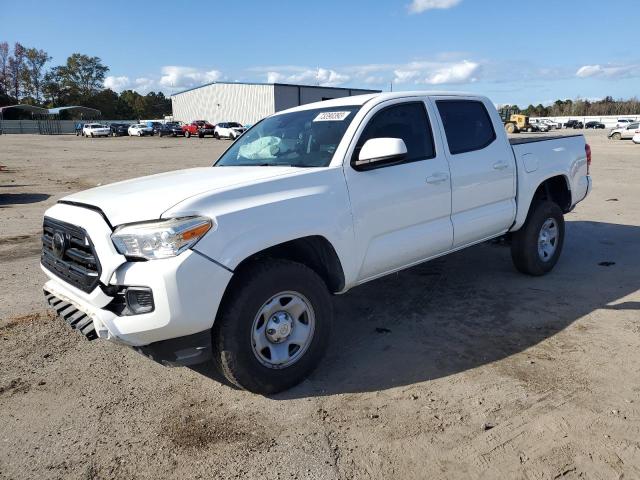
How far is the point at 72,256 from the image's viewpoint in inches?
128

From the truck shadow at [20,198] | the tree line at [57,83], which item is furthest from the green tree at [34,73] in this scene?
the truck shadow at [20,198]

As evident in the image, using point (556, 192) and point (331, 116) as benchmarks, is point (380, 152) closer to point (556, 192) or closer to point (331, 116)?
point (331, 116)

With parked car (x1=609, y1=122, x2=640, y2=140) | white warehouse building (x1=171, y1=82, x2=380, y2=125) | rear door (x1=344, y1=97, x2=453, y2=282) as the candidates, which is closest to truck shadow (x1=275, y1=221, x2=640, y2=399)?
rear door (x1=344, y1=97, x2=453, y2=282)

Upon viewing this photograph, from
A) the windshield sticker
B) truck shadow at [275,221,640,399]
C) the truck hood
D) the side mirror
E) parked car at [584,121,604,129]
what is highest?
the windshield sticker

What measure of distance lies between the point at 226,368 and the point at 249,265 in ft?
2.10

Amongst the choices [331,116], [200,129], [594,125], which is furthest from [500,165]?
[594,125]

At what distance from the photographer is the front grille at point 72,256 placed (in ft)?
10.0

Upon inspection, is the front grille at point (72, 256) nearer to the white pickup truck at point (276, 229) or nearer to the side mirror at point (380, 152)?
the white pickup truck at point (276, 229)

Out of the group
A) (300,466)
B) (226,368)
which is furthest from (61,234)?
(300,466)

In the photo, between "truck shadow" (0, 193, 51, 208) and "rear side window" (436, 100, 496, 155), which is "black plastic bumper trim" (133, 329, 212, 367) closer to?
"rear side window" (436, 100, 496, 155)

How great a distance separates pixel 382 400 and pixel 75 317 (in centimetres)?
201

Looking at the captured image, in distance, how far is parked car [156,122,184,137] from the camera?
5702 cm

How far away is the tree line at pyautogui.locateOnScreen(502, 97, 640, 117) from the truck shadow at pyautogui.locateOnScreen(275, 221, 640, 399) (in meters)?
107

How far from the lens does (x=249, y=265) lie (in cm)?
321
